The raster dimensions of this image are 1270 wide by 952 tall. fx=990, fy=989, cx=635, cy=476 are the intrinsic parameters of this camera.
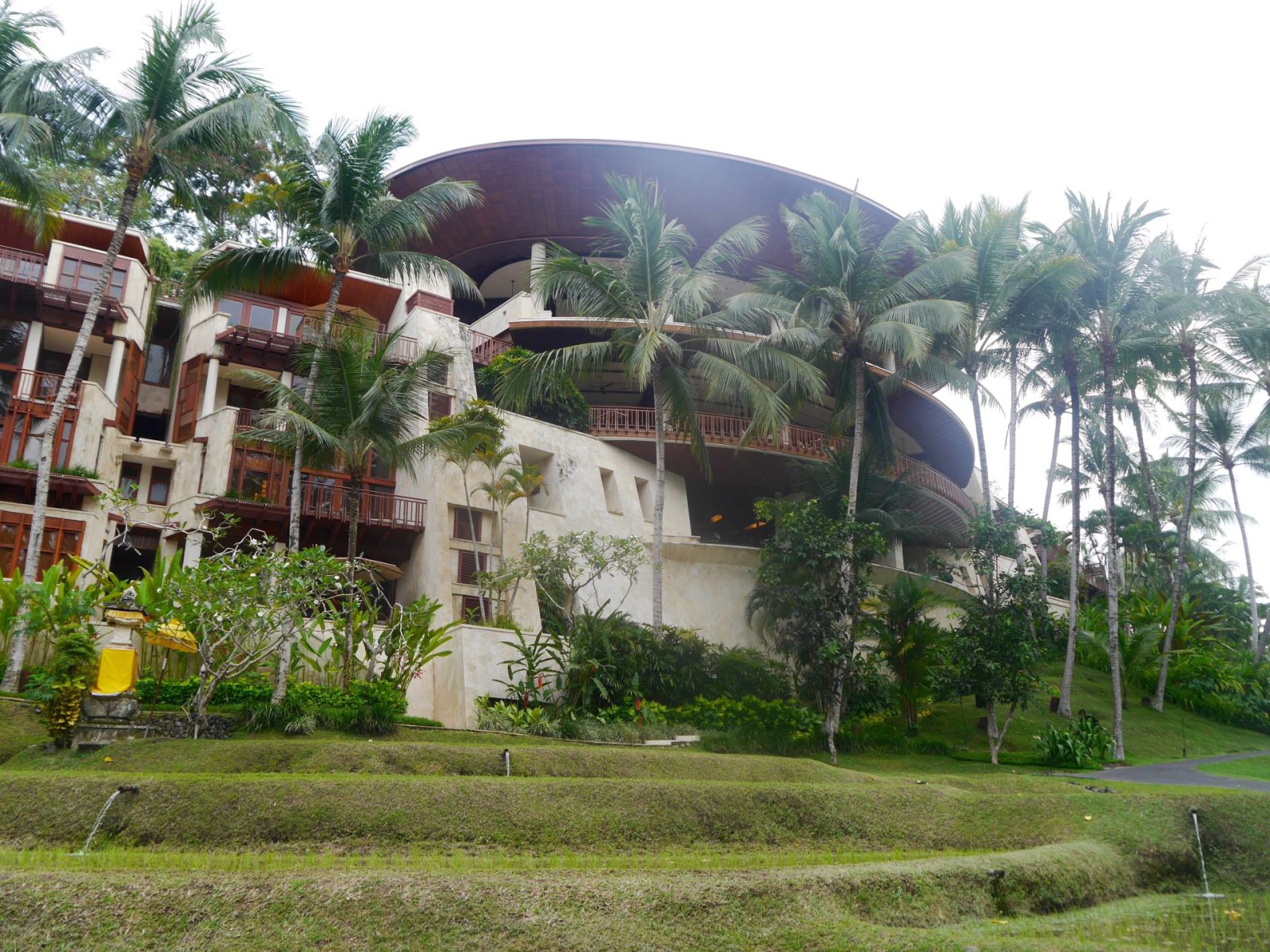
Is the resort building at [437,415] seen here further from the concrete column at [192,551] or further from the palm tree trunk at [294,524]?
the palm tree trunk at [294,524]

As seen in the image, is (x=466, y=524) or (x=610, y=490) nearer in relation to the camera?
(x=466, y=524)

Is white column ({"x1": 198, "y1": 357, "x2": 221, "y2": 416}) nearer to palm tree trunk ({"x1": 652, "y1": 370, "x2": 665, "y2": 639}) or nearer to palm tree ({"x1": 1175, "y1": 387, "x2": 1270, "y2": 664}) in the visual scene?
palm tree trunk ({"x1": 652, "y1": 370, "x2": 665, "y2": 639})

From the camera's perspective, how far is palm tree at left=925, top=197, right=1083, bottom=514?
23.4 meters

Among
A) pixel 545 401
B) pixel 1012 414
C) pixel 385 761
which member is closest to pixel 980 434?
pixel 1012 414

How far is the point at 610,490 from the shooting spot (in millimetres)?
25891

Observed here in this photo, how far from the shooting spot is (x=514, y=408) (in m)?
24.7

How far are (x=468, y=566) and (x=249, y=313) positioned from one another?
10.1 meters

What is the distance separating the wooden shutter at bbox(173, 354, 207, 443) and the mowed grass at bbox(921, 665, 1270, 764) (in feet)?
63.9

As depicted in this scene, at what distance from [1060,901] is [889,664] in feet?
48.0

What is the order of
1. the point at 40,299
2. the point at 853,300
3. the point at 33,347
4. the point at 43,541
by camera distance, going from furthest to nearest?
1. the point at 33,347
2. the point at 40,299
3. the point at 853,300
4. the point at 43,541

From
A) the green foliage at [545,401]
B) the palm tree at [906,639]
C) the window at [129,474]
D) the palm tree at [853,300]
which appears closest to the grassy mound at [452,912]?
the palm tree at [853,300]

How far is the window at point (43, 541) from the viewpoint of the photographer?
20406 millimetres

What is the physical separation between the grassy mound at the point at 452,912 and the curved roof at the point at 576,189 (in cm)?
2534

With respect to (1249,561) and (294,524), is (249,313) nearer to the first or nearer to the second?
(294,524)
